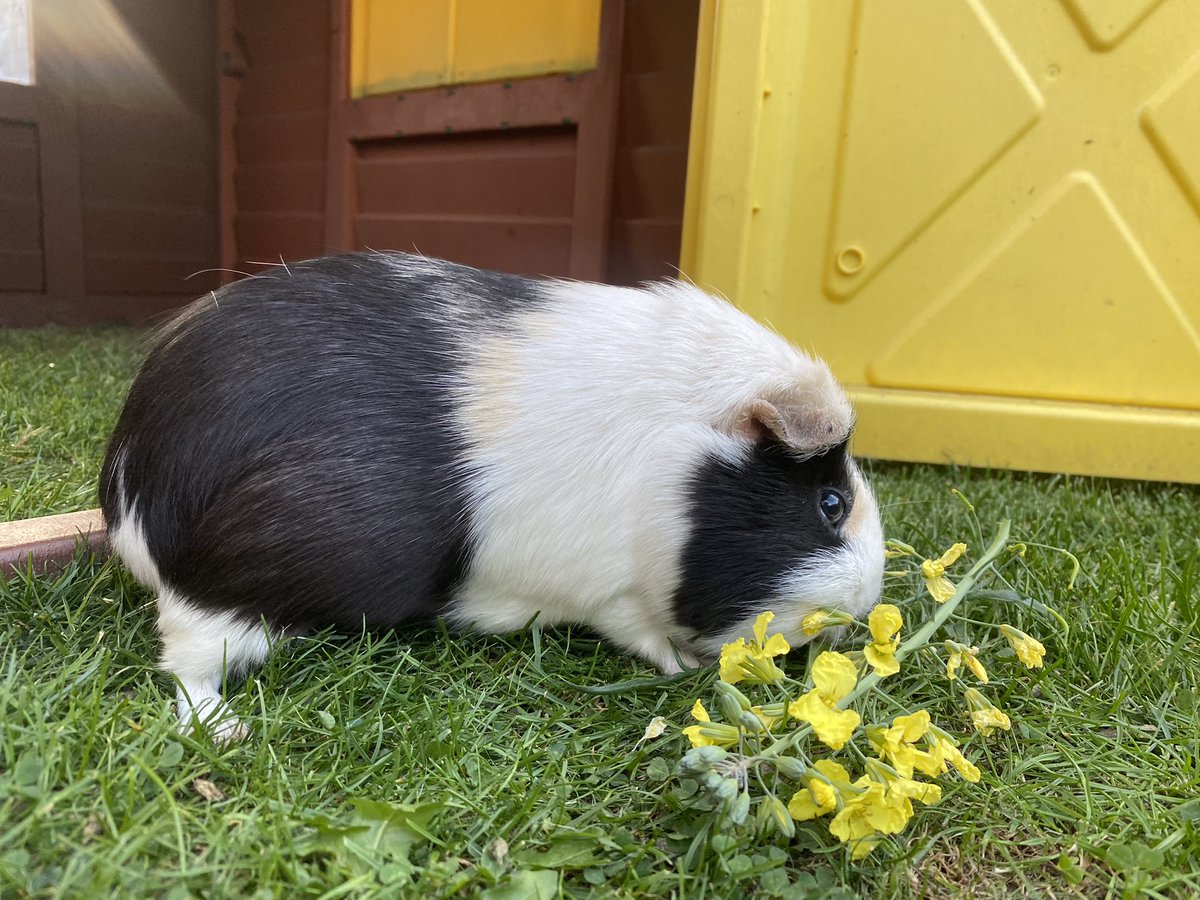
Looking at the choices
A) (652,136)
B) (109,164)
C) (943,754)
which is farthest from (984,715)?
(109,164)

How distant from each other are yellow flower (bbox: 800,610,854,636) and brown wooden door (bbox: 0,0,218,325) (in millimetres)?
4163

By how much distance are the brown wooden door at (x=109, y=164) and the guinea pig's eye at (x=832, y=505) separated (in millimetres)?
4095

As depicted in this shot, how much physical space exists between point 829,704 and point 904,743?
109 millimetres

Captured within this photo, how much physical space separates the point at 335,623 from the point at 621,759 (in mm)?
534

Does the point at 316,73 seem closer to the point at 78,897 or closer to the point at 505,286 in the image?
the point at 505,286

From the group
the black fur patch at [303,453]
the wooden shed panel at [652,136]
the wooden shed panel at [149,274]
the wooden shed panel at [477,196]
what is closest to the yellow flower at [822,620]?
the black fur patch at [303,453]

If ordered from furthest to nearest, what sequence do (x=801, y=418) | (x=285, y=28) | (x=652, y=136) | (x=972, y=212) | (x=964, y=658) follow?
(x=285, y=28)
(x=652, y=136)
(x=972, y=212)
(x=801, y=418)
(x=964, y=658)

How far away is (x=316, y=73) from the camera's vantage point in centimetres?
432

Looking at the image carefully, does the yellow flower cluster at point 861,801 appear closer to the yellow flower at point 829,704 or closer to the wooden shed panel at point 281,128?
the yellow flower at point 829,704

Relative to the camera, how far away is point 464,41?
3.66 m

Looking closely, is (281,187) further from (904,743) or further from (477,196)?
(904,743)

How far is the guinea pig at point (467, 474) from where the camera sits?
1.18m

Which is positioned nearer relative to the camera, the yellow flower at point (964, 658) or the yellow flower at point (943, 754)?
the yellow flower at point (943, 754)

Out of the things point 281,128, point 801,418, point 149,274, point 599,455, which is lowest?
point 149,274
